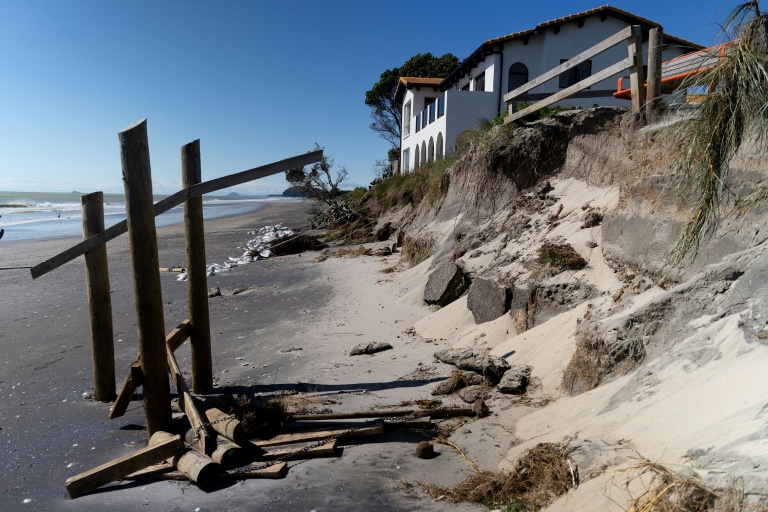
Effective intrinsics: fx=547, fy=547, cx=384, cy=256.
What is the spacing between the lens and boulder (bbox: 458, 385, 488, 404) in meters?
5.21

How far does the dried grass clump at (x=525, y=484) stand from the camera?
129 inches

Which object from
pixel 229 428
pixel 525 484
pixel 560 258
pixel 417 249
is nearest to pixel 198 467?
pixel 229 428

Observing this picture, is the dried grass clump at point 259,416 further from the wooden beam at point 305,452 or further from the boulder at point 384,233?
the boulder at point 384,233

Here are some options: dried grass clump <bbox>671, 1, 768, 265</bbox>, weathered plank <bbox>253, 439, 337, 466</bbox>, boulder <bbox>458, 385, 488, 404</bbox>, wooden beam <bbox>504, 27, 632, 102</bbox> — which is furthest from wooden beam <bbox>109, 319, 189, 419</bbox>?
wooden beam <bbox>504, 27, 632, 102</bbox>

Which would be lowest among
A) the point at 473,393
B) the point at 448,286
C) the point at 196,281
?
the point at 473,393

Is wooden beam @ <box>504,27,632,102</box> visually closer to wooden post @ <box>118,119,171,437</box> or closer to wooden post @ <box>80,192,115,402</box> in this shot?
wooden post @ <box>118,119,171,437</box>

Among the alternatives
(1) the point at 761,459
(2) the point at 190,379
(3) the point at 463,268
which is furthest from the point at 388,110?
(1) the point at 761,459

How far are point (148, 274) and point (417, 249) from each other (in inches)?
320

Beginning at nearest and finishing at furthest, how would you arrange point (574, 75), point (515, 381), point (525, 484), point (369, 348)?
point (525, 484) < point (515, 381) < point (369, 348) < point (574, 75)

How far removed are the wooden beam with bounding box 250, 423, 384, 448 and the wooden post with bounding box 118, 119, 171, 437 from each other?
100 centimetres

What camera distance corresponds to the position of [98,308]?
5.82 m

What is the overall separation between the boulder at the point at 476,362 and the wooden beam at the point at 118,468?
9.92ft

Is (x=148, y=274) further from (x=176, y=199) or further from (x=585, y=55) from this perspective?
(x=585, y=55)

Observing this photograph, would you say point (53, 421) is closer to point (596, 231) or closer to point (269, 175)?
point (269, 175)
